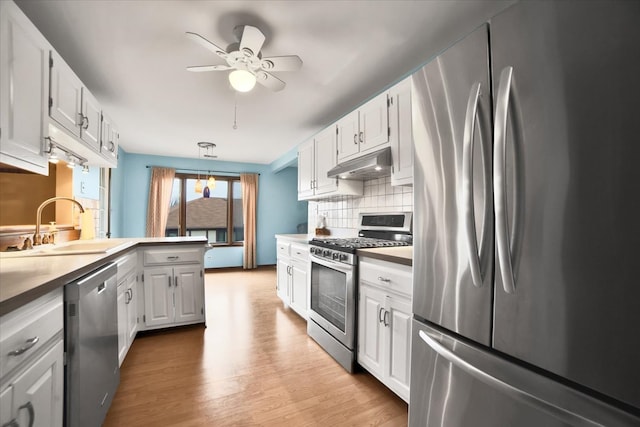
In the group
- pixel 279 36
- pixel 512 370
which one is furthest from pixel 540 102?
pixel 279 36

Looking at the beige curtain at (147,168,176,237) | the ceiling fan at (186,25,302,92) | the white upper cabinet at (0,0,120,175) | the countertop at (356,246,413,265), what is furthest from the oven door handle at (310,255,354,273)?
the beige curtain at (147,168,176,237)

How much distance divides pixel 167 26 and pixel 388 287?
224 centimetres

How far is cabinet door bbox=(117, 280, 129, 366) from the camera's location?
2.02 m

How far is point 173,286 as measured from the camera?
2791mm

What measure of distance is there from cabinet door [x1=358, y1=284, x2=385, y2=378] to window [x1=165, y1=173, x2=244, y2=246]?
4939 millimetres

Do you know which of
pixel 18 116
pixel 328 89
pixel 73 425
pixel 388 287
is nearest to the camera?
pixel 73 425

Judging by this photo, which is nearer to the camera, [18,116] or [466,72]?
[466,72]

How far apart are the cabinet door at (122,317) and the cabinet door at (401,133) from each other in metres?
2.31

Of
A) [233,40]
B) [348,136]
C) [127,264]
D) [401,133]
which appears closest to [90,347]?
[127,264]

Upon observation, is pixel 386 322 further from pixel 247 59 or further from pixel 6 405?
pixel 247 59

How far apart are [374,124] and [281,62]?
3.13ft

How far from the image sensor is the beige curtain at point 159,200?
18.2 feet

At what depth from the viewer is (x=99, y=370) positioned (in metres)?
1.38

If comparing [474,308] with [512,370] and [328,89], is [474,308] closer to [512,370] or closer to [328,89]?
[512,370]
